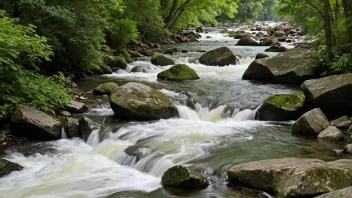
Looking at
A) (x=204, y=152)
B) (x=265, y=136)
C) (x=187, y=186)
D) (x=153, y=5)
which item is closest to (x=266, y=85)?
(x=265, y=136)

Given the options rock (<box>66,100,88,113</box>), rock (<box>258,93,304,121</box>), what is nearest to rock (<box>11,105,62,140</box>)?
rock (<box>66,100,88,113</box>)

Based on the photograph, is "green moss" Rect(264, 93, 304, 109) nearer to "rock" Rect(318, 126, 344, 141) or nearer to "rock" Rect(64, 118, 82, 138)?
"rock" Rect(318, 126, 344, 141)

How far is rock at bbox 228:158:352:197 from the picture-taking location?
4.63 meters

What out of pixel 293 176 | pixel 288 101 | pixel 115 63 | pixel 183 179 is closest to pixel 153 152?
pixel 183 179

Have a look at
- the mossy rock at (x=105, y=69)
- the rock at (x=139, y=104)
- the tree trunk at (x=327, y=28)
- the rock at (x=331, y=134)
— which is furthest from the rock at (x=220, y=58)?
the rock at (x=331, y=134)

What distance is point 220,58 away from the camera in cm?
1714

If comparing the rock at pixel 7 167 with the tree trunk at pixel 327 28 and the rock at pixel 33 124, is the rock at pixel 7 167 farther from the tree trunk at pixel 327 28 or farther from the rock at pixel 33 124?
the tree trunk at pixel 327 28

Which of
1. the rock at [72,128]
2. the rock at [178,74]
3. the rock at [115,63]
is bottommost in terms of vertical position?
the rock at [72,128]

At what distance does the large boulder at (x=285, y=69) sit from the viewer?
1281 centimetres

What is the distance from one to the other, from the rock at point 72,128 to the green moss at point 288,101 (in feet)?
16.1

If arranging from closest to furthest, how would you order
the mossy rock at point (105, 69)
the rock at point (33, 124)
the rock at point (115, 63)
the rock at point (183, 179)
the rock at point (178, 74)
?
the rock at point (183, 179) → the rock at point (33, 124) → the rock at point (178, 74) → the mossy rock at point (105, 69) → the rock at point (115, 63)

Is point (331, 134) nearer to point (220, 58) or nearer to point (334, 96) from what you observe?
point (334, 96)

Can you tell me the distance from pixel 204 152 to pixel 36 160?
10.8 ft

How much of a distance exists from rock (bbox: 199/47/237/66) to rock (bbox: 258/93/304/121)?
7875mm
